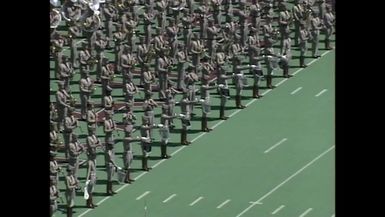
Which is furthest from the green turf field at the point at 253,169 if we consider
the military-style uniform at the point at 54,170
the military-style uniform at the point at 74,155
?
the military-style uniform at the point at 54,170

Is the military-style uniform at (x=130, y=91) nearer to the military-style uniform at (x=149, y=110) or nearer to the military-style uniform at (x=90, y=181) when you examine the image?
the military-style uniform at (x=149, y=110)

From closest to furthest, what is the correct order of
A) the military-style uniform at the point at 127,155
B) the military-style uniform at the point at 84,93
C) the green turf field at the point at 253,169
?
the green turf field at the point at 253,169, the military-style uniform at the point at 127,155, the military-style uniform at the point at 84,93

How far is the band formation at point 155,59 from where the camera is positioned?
24312 millimetres

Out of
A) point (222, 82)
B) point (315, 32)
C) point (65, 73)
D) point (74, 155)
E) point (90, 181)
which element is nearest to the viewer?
point (90, 181)

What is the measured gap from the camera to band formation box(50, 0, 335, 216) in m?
24.3

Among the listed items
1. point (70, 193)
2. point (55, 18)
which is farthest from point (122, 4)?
point (70, 193)

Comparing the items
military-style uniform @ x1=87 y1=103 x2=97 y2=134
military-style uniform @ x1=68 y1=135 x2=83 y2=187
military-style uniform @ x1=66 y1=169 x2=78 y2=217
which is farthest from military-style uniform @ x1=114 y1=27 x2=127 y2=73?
military-style uniform @ x1=66 y1=169 x2=78 y2=217

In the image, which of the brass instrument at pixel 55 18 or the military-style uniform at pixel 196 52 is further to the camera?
the brass instrument at pixel 55 18

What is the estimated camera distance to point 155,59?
2847cm

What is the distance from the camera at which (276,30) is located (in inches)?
1236

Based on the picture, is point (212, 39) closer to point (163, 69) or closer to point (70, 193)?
point (163, 69)
